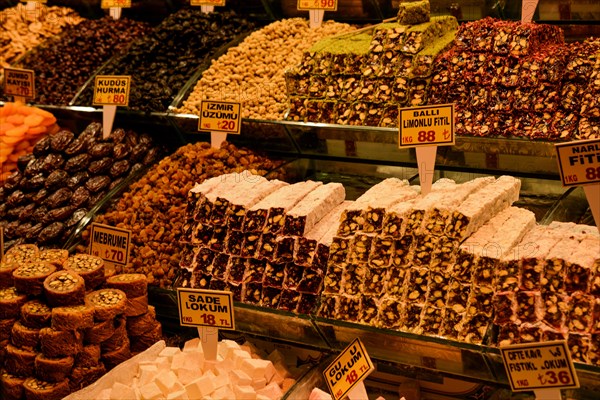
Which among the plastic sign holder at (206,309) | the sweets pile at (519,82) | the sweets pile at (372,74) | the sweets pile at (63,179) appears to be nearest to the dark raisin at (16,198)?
the sweets pile at (63,179)

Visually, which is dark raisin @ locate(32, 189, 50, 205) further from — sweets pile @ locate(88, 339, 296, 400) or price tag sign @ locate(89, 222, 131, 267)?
sweets pile @ locate(88, 339, 296, 400)

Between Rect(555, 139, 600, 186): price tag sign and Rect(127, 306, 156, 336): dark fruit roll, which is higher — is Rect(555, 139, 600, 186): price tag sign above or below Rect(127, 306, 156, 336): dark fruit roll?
above

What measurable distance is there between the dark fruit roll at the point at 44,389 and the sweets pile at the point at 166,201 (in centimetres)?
59

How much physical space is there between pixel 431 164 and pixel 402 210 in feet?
0.87

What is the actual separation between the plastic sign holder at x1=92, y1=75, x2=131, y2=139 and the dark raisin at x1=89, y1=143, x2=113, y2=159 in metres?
0.09

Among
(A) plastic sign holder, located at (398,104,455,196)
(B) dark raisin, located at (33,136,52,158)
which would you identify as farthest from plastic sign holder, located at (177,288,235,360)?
(B) dark raisin, located at (33,136,52,158)

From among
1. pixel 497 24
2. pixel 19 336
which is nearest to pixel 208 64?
pixel 497 24

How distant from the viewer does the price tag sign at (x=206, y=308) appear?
249 cm

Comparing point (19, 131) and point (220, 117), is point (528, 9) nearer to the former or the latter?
point (220, 117)

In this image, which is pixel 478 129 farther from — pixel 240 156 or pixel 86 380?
pixel 86 380

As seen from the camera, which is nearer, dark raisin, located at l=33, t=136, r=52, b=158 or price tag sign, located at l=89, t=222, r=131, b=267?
price tag sign, located at l=89, t=222, r=131, b=267

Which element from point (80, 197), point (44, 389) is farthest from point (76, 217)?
point (44, 389)

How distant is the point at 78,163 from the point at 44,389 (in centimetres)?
149

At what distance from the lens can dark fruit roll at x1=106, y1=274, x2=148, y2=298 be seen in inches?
107
